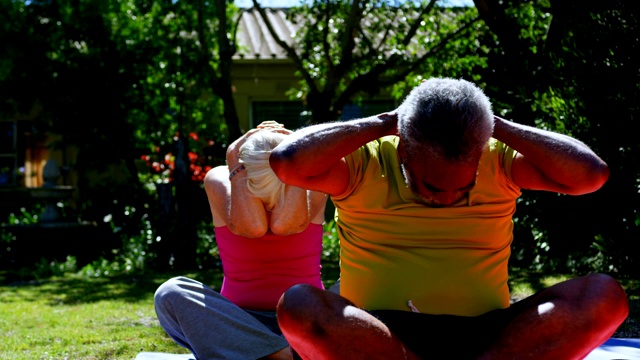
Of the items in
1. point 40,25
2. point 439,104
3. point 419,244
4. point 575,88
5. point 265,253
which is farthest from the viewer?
point 40,25

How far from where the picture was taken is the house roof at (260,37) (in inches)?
560

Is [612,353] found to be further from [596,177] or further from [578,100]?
→ [578,100]

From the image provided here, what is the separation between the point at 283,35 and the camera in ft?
50.1

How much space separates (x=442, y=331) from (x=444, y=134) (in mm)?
682

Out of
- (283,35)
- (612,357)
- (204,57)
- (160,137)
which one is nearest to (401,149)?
(612,357)

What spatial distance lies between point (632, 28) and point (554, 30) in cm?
141

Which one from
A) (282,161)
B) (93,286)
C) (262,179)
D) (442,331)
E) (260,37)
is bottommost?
(93,286)

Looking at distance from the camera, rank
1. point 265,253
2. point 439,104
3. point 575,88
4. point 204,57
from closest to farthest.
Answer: point 439,104
point 265,253
point 575,88
point 204,57

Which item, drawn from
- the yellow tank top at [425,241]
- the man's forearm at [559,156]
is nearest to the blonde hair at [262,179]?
the yellow tank top at [425,241]

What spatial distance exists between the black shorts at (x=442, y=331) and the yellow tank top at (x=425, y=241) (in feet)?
0.16

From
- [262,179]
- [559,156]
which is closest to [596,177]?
[559,156]

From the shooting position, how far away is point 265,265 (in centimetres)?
392

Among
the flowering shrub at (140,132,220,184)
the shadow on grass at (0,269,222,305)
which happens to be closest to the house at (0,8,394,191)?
the flowering shrub at (140,132,220,184)

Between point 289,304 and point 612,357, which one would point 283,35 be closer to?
point 612,357
